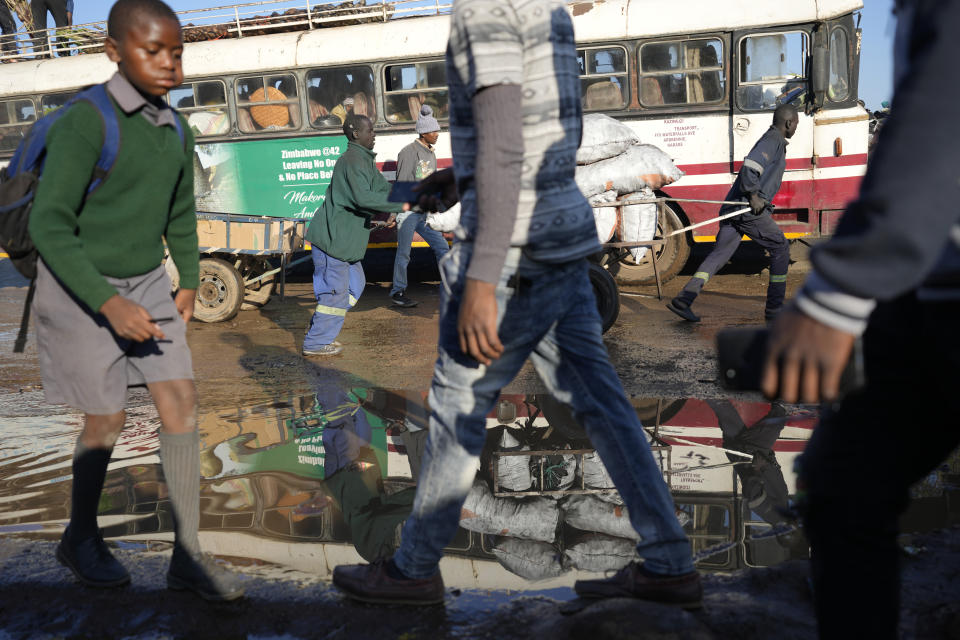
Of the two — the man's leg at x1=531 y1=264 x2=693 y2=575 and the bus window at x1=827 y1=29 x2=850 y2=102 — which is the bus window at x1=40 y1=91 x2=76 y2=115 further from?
the man's leg at x1=531 y1=264 x2=693 y2=575

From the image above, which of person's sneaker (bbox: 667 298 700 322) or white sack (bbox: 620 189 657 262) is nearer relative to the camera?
person's sneaker (bbox: 667 298 700 322)

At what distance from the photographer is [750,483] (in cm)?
387

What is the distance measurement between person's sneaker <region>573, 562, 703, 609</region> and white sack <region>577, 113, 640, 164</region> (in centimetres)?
612

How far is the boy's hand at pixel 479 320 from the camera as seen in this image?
7.62 feet

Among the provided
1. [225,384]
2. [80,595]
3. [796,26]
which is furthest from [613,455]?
[796,26]

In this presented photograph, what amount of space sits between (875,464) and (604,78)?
396 inches

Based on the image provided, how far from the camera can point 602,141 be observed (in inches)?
331

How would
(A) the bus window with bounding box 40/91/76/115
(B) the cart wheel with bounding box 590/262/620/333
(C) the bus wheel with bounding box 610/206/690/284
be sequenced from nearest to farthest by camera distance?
(B) the cart wheel with bounding box 590/262/620/333, (C) the bus wheel with bounding box 610/206/690/284, (A) the bus window with bounding box 40/91/76/115

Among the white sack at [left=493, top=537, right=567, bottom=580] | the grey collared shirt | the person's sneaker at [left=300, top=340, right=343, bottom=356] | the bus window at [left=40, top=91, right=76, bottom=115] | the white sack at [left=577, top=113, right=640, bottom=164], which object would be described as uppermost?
the bus window at [left=40, top=91, right=76, bottom=115]

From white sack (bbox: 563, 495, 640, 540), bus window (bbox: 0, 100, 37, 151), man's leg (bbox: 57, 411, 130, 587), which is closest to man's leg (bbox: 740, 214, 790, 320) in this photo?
white sack (bbox: 563, 495, 640, 540)

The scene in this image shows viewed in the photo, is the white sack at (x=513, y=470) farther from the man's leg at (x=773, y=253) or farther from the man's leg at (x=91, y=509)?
the man's leg at (x=773, y=253)

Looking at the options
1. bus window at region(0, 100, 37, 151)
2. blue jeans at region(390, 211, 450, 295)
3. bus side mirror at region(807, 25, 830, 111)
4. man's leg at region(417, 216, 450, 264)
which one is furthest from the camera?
bus window at region(0, 100, 37, 151)

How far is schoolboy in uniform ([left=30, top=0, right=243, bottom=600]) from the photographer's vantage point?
261 cm

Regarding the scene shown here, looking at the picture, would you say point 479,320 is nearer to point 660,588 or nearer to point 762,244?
point 660,588
